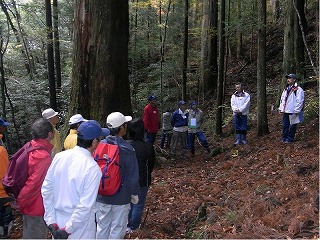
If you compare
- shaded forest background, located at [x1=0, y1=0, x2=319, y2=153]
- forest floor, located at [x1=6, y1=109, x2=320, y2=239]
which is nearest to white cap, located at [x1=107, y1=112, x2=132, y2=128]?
forest floor, located at [x1=6, y1=109, x2=320, y2=239]

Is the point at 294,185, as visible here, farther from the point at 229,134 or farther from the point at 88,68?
the point at 229,134

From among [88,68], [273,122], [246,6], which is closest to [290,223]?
[88,68]

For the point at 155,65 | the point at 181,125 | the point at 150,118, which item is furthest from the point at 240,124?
the point at 155,65

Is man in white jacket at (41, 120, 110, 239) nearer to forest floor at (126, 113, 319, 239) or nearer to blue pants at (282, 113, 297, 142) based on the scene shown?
forest floor at (126, 113, 319, 239)

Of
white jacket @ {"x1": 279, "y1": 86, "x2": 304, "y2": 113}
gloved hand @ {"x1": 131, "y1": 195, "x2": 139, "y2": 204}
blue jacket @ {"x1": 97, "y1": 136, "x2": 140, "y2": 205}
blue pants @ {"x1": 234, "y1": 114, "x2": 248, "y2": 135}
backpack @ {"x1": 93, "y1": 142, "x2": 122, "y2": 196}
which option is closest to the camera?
backpack @ {"x1": 93, "y1": 142, "x2": 122, "y2": 196}

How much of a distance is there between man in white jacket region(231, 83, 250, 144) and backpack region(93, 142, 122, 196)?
7.40 meters

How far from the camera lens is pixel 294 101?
389 inches

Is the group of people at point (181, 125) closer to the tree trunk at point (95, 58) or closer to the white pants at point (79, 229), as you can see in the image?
the tree trunk at point (95, 58)

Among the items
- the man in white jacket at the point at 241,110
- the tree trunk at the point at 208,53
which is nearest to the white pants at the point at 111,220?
the man in white jacket at the point at 241,110

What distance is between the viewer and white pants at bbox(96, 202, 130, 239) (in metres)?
4.97

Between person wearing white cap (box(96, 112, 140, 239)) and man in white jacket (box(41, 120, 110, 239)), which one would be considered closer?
man in white jacket (box(41, 120, 110, 239))

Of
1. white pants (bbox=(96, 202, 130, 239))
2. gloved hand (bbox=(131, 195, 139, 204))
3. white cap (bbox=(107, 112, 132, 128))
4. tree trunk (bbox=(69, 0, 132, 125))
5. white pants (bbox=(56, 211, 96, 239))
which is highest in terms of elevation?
tree trunk (bbox=(69, 0, 132, 125))

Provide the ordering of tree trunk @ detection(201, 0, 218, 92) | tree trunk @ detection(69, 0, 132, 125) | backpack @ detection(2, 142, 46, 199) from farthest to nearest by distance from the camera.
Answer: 1. tree trunk @ detection(201, 0, 218, 92)
2. tree trunk @ detection(69, 0, 132, 125)
3. backpack @ detection(2, 142, 46, 199)

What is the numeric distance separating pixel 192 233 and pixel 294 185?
2199 millimetres
